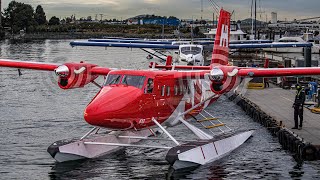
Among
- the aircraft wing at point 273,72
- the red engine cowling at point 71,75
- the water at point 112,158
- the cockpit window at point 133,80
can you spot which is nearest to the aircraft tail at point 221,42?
the water at point 112,158

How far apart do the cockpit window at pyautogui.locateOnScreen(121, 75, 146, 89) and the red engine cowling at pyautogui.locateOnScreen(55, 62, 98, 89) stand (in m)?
2.40

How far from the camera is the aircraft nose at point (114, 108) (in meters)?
17.1

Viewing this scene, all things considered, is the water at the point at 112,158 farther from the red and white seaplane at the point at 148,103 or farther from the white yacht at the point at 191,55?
the white yacht at the point at 191,55

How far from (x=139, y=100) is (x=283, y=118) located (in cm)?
1028

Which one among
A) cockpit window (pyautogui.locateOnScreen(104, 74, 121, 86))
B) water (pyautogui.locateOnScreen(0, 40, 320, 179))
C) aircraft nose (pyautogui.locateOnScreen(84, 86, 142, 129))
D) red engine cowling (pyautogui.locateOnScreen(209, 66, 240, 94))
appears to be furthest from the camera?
water (pyautogui.locateOnScreen(0, 40, 320, 179))

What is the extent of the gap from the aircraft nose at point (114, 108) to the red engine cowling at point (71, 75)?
223 centimetres

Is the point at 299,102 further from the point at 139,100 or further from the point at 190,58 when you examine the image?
the point at 190,58

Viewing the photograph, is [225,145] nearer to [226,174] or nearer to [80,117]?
[226,174]

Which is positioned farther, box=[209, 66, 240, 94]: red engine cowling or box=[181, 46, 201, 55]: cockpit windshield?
box=[181, 46, 201, 55]: cockpit windshield

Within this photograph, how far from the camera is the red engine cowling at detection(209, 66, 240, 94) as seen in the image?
59.8ft

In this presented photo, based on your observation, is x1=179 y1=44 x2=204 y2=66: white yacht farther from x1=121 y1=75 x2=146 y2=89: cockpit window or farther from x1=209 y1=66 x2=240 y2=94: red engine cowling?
x1=121 y1=75 x2=146 y2=89: cockpit window

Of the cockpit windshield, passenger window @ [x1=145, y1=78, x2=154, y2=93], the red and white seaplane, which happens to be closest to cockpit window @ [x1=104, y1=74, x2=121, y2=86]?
the red and white seaplane

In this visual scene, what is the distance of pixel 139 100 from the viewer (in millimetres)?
18031

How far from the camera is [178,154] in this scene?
17.8 meters
